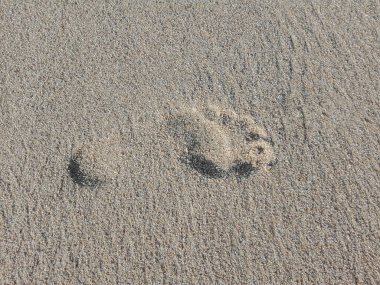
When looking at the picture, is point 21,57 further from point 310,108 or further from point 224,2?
point 310,108

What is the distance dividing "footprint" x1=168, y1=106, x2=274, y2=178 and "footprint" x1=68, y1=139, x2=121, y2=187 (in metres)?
0.32

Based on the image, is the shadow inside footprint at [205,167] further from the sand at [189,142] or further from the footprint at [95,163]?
the footprint at [95,163]

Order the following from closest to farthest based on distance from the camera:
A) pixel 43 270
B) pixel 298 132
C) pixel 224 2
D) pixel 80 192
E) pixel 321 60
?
pixel 43 270 < pixel 80 192 < pixel 298 132 < pixel 321 60 < pixel 224 2

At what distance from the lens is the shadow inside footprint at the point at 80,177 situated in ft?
7.75

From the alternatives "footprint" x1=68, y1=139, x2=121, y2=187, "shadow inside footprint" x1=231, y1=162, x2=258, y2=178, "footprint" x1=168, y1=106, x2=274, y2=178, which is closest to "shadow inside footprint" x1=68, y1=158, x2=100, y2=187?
"footprint" x1=68, y1=139, x2=121, y2=187

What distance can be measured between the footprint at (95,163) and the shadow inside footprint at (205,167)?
366 millimetres

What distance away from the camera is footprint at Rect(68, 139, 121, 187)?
7.79 ft

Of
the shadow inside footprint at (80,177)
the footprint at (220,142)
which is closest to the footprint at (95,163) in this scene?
the shadow inside footprint at (80,177)

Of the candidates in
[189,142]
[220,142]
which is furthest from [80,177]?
[220,142]

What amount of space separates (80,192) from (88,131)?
1.17 ft

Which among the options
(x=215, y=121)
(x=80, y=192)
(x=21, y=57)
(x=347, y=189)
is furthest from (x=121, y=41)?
(x=347, y=189)

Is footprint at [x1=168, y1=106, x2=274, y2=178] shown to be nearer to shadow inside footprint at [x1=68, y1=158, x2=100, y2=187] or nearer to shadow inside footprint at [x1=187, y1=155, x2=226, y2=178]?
shadow inside footprint at [x1=187, y1=155, x2=226, y2=178]

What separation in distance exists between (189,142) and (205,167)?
16 centimetres

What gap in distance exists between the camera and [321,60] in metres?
2.82
